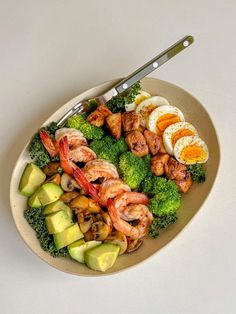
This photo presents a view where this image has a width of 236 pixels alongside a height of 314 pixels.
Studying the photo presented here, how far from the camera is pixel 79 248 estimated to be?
9.37 feet

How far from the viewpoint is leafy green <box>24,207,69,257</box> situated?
2865 millimetres

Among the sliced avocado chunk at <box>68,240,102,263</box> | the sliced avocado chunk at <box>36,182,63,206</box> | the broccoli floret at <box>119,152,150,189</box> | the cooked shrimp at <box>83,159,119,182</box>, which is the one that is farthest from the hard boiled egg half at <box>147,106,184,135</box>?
the sliced avocado chunk at <box>68,240,102,263</box>

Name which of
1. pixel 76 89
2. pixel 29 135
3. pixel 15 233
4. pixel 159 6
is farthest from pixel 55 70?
pixel 15 233

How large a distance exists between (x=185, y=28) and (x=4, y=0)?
3.79ft

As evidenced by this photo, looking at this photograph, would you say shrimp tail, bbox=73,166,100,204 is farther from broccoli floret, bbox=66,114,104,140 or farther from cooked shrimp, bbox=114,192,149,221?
broccoli floret, bbox=66,114,104,140

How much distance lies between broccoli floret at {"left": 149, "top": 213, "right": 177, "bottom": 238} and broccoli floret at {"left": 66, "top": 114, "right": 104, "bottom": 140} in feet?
1.87

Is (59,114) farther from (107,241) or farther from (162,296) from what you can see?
(162,296)

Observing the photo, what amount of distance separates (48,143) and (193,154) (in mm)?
745

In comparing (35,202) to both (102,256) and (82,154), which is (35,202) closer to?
(82,154)

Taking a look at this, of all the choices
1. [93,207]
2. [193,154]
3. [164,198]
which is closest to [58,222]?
[93,207]

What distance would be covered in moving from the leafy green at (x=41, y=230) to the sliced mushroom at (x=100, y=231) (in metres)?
0.17

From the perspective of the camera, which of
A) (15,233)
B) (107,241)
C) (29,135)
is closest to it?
(107,241)

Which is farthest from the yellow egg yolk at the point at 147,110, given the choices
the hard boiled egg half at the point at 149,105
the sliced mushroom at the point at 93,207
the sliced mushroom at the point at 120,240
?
the sliced mushroom at the point at 120,240

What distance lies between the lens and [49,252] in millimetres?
2875
